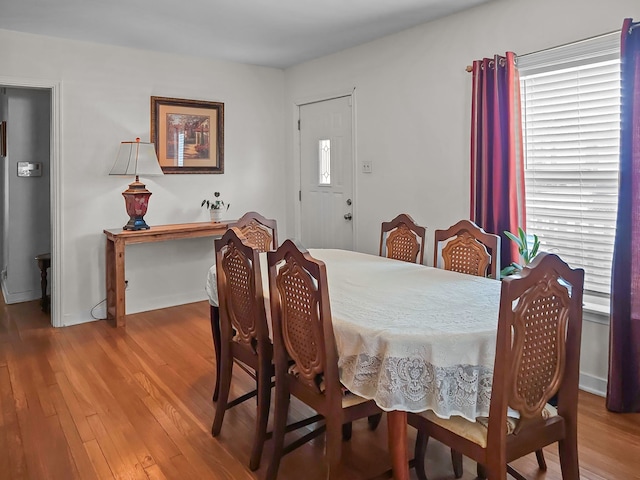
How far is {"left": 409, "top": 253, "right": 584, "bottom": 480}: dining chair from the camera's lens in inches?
58.2

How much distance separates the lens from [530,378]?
62.5 inches

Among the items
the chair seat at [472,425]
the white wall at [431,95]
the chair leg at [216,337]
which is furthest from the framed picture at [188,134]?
the chair seat at [472,425]

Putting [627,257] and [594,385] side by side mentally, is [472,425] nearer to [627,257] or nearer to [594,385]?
[627,257]

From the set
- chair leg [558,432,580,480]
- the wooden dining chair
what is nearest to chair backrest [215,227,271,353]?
the wooden dining chair

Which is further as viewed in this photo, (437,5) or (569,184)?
(437,5)

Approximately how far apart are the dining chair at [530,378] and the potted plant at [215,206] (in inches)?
143

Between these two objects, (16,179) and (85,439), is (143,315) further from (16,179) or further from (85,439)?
(85,439)

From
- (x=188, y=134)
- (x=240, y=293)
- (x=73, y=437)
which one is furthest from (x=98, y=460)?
(x=188, y=134)

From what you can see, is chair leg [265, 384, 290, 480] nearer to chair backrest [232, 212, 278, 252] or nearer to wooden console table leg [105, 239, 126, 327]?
chair backrest [232, 212, 278, 252]

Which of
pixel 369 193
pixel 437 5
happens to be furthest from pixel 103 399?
pixel 437 5

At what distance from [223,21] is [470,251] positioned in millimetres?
2539

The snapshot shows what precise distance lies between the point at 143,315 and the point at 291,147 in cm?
236

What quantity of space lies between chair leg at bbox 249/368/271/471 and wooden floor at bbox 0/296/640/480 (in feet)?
0.21

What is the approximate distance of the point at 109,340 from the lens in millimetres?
3924
